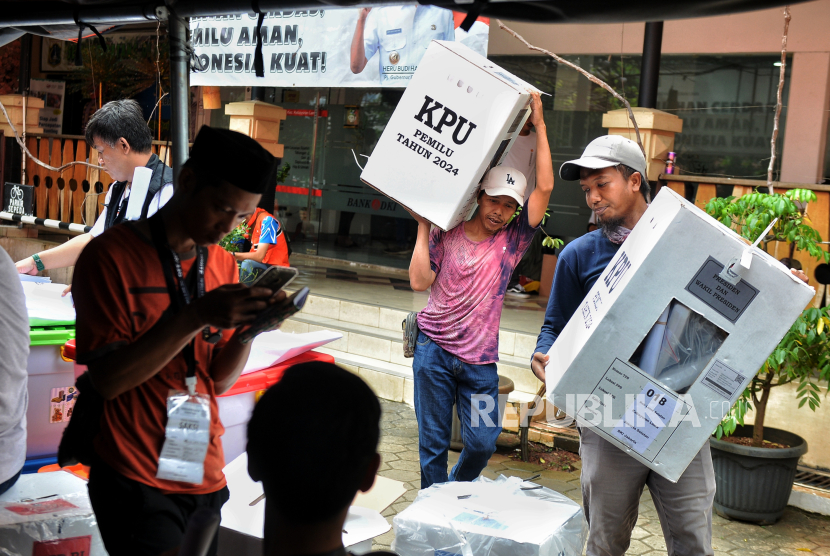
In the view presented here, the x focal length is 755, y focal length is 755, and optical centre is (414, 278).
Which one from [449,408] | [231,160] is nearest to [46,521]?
[231,160]

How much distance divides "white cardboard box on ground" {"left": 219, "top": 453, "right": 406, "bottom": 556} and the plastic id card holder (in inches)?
21.9

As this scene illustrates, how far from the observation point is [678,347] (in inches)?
92.4

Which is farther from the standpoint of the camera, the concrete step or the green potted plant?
the concrete step

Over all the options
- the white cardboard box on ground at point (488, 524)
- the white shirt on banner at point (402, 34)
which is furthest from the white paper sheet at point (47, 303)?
the white shirt on banner at point (402, 34)

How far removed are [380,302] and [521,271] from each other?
2760 millimetres

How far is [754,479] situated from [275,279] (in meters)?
3.79

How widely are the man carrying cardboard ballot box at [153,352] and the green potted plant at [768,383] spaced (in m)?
3.35

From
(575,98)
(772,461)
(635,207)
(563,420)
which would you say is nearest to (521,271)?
(575,98)

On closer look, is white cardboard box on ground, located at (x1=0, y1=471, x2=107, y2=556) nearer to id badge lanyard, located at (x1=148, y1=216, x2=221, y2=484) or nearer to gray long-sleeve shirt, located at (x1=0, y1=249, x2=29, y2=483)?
gray long-sleeve shirt, located at (x1=0, y1=249, x2=29, y2=483)

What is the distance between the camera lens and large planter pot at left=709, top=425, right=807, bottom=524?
176 inches

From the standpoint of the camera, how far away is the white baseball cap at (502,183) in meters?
3.33

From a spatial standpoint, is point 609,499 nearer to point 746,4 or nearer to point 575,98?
point 746,4

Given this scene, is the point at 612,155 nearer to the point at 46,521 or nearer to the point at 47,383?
the point at 46,521

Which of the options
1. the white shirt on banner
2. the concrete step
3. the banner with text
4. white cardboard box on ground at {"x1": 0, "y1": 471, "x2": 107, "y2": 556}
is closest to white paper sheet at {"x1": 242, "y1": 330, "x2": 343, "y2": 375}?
white cardboard box on ground at {"x1": 0, "y1": 471, "x2": 107, "y2": 556}
